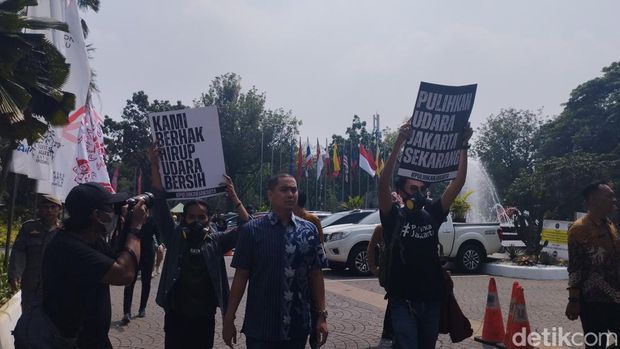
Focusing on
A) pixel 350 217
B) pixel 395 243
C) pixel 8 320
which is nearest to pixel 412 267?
pixel 395 243

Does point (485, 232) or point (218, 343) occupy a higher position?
point (485, 232)

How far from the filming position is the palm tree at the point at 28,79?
29.7 ft

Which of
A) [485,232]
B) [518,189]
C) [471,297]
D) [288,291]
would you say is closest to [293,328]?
[288,291]

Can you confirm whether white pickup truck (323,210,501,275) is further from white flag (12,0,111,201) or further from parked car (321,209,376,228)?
white flag (12,0,111,201)

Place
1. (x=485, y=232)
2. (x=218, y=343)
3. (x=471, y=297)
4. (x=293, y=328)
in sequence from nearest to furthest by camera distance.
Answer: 1. (x=293, y=328)
2. (x=218, y=343)
3. (x=471, y=297)
4. (x=485, y=232)

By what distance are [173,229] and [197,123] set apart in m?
0.94

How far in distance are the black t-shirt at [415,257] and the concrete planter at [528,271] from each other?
10677mm

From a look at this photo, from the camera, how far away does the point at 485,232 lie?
51.8ft

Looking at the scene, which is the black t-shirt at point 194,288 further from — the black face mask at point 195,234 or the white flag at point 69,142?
the white flag at point 69,142

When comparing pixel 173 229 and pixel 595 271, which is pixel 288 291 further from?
pixel 595 271

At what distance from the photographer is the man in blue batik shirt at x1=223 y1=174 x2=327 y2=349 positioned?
387cm

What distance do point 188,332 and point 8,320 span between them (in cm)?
291

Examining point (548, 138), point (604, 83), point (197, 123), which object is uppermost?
point (604, 83)

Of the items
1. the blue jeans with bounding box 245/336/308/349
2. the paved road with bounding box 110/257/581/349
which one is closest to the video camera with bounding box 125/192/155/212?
the blue jeans with bounding box 245/336/308/349
